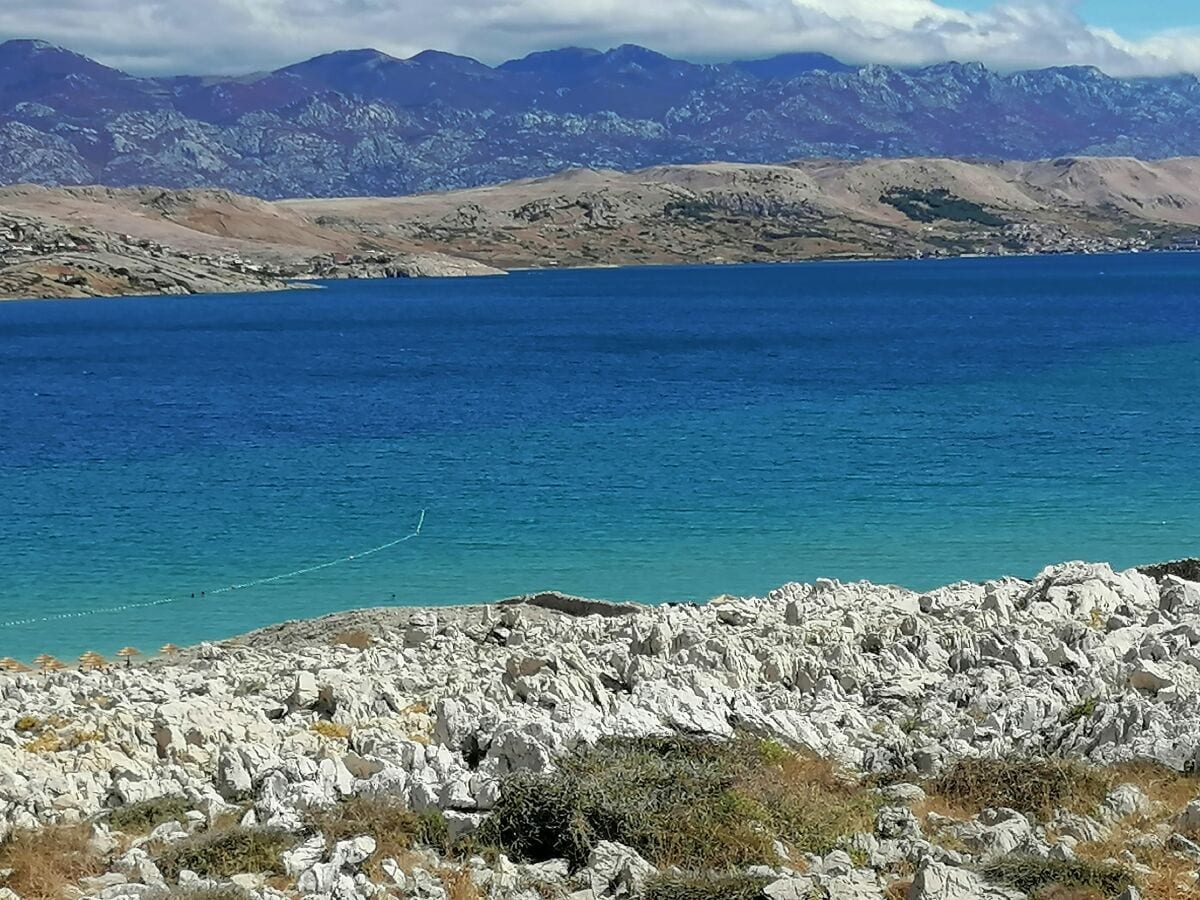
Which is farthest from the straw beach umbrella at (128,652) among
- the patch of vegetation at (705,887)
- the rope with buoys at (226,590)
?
the patch of vegetation at (705,887)

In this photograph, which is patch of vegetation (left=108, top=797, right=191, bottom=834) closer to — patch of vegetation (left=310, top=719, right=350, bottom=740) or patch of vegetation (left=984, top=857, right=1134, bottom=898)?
patch of vegetation (left=310, top=719, right=350, bottom=740)

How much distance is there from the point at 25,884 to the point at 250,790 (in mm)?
2183

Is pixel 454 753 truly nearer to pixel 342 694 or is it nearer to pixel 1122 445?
pixel 342 694

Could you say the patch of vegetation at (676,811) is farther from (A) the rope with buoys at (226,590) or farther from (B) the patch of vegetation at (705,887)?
(A) the rope with buoys at (226,590)

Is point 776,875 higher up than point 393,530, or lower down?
higher up

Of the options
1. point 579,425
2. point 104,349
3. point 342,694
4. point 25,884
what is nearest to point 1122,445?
point 579,425

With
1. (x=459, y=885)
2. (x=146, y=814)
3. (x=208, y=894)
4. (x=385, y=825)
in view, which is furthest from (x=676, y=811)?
(x=146, y=814)

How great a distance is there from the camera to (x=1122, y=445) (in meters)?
46.3

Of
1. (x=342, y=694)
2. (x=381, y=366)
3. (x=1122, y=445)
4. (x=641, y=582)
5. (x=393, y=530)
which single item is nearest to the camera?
(x=342, y=694)

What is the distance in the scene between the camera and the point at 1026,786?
11.5m

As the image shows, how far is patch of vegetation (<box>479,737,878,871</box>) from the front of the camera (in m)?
10.5

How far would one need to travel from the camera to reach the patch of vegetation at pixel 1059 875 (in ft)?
31.7

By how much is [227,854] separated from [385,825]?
111cm

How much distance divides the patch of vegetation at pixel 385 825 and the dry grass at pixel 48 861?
1.57 metres
